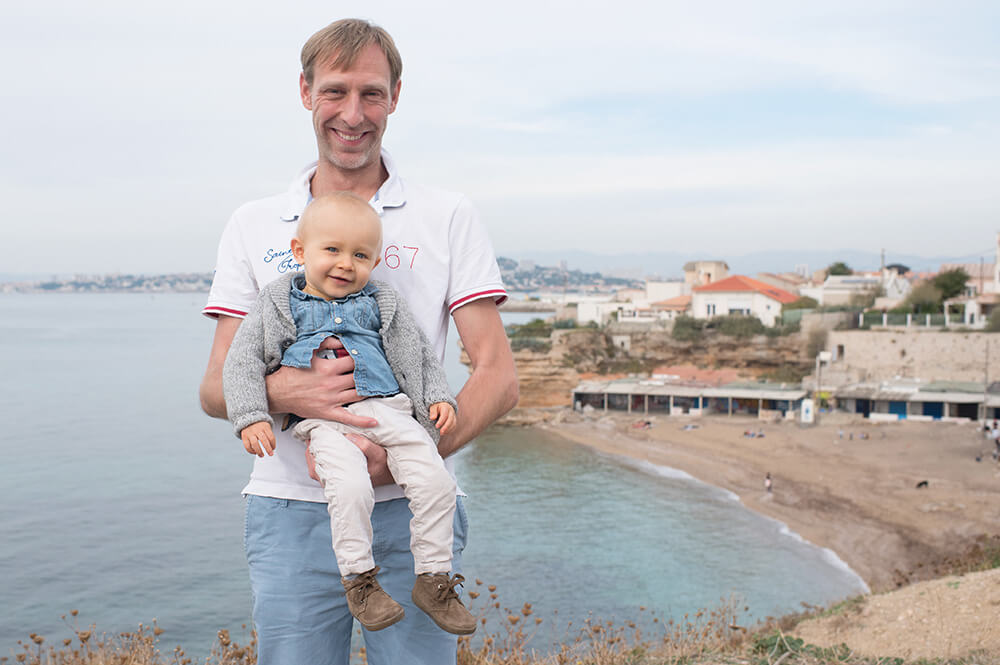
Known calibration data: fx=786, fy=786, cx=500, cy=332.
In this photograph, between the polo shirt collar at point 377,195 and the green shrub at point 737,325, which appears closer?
the polo shirt collar at point 377,195

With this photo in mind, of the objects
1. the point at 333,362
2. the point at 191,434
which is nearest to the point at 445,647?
the point at 333,362

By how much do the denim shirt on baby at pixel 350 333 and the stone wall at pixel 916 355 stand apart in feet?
129

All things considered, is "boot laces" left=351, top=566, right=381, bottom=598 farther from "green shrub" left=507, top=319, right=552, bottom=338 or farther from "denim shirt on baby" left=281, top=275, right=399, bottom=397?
"green shrub" left=507, top=319, right=552, bottom=338

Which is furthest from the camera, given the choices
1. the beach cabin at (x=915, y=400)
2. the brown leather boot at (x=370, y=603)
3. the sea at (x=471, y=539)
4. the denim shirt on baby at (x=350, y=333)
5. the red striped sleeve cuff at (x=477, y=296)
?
the beach cabin at (x=915, y=400)

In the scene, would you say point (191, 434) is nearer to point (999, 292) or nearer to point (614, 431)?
point (614, 431)

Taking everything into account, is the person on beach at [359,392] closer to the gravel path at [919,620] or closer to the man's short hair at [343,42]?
the man's short hair at [343,42]

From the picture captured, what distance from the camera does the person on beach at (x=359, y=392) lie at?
191 cm

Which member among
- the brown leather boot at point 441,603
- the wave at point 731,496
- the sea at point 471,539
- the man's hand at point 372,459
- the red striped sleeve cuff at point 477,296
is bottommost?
the sea at point 471,539

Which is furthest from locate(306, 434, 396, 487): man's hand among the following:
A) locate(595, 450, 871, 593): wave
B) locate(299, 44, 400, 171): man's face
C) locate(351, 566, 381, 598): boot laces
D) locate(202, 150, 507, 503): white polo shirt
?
locate(595, 450, 871, 593): wave

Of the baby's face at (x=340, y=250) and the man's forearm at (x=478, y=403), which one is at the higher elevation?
the baby's face at (x=340, y=250)

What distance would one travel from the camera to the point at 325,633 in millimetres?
2051

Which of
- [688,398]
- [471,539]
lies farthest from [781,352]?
[471,539]

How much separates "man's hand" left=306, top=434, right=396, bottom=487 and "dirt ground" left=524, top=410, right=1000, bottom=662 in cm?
396

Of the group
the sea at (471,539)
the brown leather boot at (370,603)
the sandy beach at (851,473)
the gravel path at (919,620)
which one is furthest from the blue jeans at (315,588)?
the sandy beach at (851,473)
